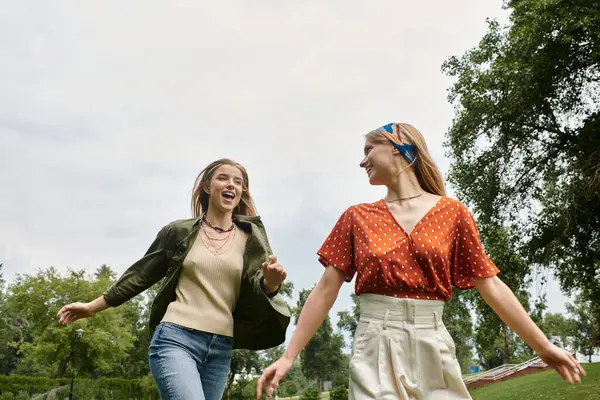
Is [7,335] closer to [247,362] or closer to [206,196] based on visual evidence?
[247,362]

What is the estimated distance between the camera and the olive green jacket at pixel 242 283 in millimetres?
4336

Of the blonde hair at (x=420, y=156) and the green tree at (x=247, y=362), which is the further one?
the green tree at (x=247, y=362)

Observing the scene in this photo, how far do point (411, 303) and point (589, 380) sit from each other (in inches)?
933

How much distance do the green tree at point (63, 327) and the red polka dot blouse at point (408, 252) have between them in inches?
1848

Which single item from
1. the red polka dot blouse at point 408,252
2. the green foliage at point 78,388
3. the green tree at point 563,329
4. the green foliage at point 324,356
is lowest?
the red polka dot blouse at point 408,252

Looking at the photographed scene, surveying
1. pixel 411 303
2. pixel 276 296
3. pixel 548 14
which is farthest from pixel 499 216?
pixel 411 303

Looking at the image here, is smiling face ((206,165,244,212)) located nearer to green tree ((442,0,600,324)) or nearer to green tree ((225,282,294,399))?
green tree ((442,0,600,324))

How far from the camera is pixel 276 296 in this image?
4492 millimetres

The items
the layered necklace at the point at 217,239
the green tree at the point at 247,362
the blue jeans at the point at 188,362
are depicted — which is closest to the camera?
the blue jeans at the point at 188,362

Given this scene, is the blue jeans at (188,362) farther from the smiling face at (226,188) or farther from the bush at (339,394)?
the bush at (339,394)

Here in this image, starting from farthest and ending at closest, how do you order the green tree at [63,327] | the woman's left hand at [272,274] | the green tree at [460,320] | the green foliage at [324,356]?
the green foliage at [324,356] < the green tree at [63,327] < the green tree at [460,320] < the woman's left hand at [272,274]

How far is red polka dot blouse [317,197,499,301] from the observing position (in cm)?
291

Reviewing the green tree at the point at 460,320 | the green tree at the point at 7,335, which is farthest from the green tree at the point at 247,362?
the green tree at the point at 7,335

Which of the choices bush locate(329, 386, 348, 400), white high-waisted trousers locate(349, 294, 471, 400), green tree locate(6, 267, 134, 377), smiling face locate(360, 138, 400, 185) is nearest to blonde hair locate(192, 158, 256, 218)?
smiling face locate(360, 138, 400, 185)
